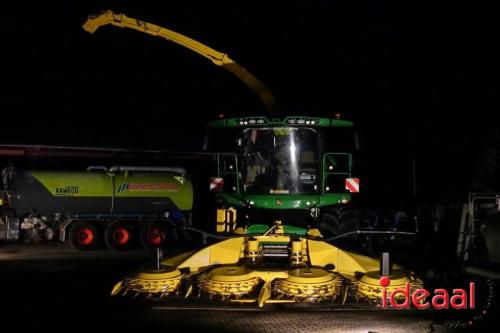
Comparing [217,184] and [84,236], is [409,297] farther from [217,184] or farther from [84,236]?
[84,236]

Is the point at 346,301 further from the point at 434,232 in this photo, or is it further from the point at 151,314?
the point at 434,232

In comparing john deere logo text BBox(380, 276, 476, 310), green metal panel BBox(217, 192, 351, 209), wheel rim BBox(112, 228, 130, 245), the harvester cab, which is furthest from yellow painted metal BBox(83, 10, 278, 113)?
john deere logo text BBox(380, 276, 476, 310)

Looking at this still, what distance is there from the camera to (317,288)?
21.8ft

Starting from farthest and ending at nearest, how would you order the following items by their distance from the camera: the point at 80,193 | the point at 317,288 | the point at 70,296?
1. the point at 80,193
2. the point at 70,296
3. the point at 317,288

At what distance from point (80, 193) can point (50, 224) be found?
1293 millimetres

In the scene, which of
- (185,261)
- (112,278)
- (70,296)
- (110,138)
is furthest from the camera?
(110,138)

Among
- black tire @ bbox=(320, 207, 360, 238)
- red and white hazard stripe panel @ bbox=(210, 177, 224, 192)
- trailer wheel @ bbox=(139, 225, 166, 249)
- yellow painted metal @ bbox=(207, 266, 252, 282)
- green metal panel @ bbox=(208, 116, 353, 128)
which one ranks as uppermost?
green metal panel @ bbox=(208, 116, 353, 128)

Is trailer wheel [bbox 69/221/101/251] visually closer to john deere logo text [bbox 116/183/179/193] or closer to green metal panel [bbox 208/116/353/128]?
john deere logo text [bbox 116/183/179/193]

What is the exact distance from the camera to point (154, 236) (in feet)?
55.8

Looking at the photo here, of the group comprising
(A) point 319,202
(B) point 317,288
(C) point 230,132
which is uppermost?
(C) point 230,132

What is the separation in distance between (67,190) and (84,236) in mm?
1453

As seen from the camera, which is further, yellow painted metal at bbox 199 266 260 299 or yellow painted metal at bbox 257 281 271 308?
yellow painted metal at bbox 199 266 260 299

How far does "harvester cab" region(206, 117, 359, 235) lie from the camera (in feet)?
31.6

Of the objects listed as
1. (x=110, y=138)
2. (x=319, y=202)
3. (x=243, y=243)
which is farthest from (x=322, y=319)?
(x=110, y=138)
